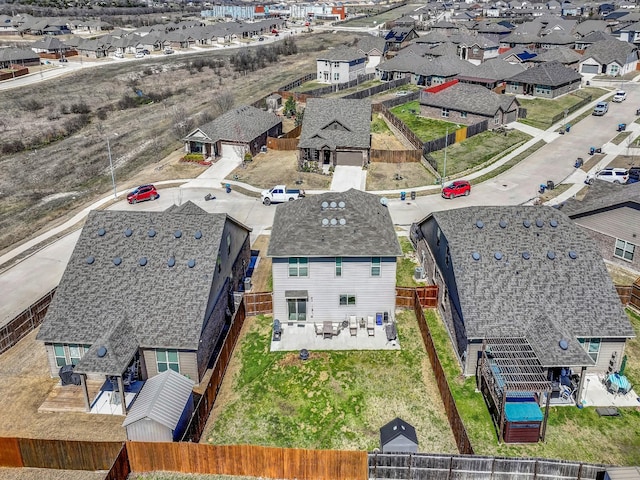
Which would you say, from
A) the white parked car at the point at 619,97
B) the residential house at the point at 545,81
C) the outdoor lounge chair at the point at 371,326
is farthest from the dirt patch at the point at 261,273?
the white parked car at the point at 619,97

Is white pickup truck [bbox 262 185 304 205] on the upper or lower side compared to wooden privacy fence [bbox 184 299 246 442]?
upper

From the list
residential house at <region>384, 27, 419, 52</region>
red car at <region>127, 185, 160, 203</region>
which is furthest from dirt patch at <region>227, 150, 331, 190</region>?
residential house at <region>384, 27, 419, 52</region>

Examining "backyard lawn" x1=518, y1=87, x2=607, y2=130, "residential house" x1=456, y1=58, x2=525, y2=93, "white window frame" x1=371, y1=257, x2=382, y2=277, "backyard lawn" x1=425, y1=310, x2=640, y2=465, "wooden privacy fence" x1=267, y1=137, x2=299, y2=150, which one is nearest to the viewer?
"backyard lawn" x1=425, y1=310, x2=640, y2=465

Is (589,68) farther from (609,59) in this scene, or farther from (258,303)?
(258,303)

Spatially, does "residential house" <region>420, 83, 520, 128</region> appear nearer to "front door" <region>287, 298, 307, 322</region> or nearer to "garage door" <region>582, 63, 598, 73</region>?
"garage door" <region>582, 63, 598, 73</region>

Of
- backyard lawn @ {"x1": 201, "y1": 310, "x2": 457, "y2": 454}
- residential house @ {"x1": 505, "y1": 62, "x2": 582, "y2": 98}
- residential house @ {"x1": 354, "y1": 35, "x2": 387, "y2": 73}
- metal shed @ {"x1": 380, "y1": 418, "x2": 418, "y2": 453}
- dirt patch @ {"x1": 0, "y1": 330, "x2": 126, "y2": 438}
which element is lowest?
backyard lawn @ {"x1": 201, "y1": 310, "x2": 457, "y2": 454}

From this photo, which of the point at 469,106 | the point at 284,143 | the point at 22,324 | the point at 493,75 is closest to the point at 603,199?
the point at 469,106

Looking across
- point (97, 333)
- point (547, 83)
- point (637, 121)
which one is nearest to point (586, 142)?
point (637, 121)
